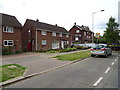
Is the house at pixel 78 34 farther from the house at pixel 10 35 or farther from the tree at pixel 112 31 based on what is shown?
the house at pixel 10 35

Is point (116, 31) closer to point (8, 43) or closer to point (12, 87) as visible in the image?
point (8, 43)

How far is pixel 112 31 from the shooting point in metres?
24.0

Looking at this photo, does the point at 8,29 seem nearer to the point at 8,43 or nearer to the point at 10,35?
the point at 10,35

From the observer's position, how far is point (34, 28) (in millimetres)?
22781

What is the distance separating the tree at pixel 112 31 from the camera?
23750 mm

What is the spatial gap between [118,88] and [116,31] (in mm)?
23132

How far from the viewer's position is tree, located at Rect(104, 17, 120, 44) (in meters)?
23.8

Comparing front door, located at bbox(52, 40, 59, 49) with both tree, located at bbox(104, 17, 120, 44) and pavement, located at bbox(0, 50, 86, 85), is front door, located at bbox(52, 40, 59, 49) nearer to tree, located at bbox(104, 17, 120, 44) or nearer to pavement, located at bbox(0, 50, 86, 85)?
tree, located at bbox(104, 17, 120, 44)

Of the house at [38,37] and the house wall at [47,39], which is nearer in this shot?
the house at [38,37]

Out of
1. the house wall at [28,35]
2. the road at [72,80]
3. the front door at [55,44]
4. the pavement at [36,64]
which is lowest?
the road at [72,80]

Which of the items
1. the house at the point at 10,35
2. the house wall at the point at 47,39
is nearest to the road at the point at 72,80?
the house at the point at 10,35

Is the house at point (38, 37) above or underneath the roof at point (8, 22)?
underneath

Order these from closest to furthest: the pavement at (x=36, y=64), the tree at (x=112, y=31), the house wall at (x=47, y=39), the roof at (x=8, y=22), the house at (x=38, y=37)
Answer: the pavement at (x=36, y=64), the roof at (x=8, y=22), the house at (x=38, y=37), the house wall at (x=47, y=39), the tree at (x=112, y=31)

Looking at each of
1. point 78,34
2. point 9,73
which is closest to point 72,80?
point 9,73
